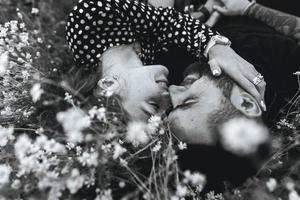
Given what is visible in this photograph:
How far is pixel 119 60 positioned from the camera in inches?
73.0

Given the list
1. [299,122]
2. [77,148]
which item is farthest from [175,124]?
[299,122]

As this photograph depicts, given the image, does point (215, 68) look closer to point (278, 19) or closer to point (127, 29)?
point (127, 29)

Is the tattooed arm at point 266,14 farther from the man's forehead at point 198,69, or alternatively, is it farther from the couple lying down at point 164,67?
the man's forehead at point 198,69

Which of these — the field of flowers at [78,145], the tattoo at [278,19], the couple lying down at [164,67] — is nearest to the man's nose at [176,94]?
the couple lying down at [164,67]

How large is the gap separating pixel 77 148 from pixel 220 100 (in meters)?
0.63

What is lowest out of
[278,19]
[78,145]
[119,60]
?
[78,145]

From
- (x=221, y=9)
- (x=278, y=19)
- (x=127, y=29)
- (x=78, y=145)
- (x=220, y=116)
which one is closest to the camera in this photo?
(x=220, y=116)

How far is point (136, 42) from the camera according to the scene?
203cm

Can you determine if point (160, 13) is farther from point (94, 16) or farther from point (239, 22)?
point (239, 22)

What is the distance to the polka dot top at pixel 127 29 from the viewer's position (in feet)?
5.98

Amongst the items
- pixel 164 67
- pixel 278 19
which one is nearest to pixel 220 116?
pixel 164 67

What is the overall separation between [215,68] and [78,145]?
2.29ft

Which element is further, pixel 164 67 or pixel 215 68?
pixel 164 67

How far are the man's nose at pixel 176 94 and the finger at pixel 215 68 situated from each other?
15cm
